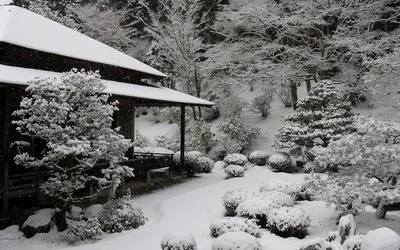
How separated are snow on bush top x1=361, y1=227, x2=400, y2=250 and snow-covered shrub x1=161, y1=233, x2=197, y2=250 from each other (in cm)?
362

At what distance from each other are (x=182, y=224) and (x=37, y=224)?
3935 millimetres

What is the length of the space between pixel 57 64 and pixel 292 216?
11.2 meters

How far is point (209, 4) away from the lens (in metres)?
28.8

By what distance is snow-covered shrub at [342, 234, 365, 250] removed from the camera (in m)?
7.31

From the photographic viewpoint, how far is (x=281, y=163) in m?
18.2

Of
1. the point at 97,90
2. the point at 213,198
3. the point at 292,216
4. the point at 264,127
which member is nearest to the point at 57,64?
the point at 97,90

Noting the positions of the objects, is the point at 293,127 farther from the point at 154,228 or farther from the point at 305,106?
the point at 154,228

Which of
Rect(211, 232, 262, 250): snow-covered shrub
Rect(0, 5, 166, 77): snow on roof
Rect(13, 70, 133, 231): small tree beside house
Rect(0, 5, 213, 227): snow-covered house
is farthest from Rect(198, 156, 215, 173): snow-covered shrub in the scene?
Rect(211, 232, 262, 250): snow-covered shrub

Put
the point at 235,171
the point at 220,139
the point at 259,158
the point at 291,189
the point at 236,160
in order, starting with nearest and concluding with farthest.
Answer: the point at 291,189 → the point at 235,171 → the point at 236,160 → the point at 259,158 → the point at 220,139

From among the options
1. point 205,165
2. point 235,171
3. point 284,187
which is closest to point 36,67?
point 205,165

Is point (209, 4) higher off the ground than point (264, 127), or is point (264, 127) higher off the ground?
point (209, 4)

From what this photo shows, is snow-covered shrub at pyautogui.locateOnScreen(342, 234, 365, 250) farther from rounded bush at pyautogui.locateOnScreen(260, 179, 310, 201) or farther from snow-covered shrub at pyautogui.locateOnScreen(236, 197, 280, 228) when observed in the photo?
rounded bush at pyautogui.locateOnScreen(260, 179, 310, 201)

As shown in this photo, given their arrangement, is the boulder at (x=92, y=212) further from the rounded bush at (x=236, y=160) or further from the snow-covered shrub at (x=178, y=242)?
the rounded bush at (x=236, y=160)

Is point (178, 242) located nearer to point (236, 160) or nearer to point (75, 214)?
point (75, 214)
